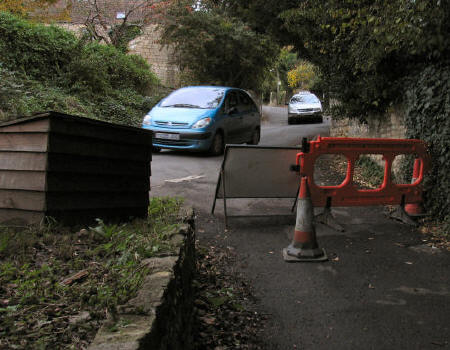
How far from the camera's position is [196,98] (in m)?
12.0

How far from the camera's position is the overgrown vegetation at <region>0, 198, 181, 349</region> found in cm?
201

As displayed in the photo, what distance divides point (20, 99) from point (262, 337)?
10.6 m

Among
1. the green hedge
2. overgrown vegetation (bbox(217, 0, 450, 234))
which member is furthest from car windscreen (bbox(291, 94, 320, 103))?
the green hedge

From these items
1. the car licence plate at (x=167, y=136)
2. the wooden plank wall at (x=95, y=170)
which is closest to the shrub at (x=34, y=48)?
the car licence plate at (x=167, y=136)

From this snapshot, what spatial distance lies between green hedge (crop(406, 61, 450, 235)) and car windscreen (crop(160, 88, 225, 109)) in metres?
5.97

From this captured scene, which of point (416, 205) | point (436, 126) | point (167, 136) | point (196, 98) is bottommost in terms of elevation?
point (416, 205)

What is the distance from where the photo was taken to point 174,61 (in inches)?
1045

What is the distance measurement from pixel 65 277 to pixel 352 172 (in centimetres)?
438

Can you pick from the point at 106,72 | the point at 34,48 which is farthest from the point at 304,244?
the point at 106,72

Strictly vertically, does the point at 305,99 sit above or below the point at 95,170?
above

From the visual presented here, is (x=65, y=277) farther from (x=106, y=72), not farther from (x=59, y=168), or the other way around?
(x=106, y=72)

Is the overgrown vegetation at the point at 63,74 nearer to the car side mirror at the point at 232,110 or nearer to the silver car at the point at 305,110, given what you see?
the car side mirror at the point at 232,110

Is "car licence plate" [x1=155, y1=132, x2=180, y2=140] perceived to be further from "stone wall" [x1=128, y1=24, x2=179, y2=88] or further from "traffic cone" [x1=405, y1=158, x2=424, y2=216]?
"stone wall" [x1=128, y1=24, x2=179, y2=88]

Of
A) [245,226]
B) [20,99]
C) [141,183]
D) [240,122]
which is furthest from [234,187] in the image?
[20,99]
